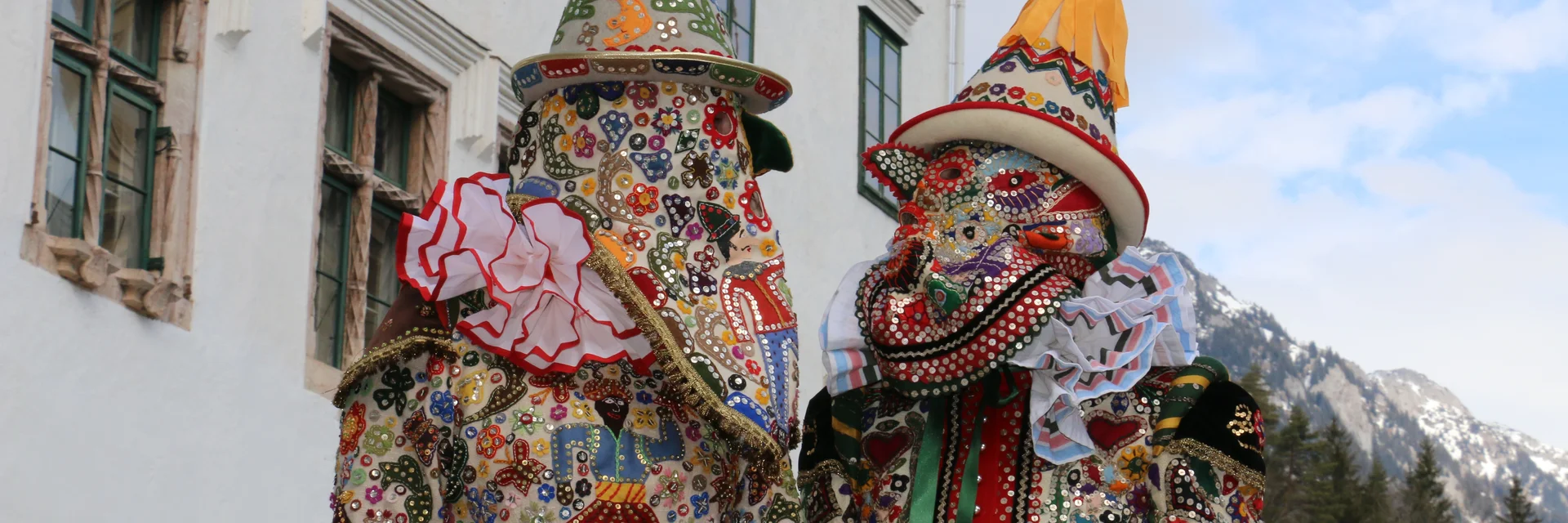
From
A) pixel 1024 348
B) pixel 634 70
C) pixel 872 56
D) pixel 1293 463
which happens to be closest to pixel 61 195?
pixel 634 70

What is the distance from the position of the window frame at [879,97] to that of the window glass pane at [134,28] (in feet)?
19.7

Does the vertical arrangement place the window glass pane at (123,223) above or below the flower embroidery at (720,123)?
above

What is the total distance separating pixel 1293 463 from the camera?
1545 inches

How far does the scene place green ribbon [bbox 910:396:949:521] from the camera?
5.61 meters

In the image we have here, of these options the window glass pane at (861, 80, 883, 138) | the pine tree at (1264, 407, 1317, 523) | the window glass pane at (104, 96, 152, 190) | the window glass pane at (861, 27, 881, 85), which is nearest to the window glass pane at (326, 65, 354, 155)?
the window glass pane at (104, 96, 152, 190)

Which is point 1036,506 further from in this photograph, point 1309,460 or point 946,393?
point 1309,460

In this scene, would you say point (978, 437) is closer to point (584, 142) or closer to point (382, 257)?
point (584, 142)

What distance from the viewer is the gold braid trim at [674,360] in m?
5.04

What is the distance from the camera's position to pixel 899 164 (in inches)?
236

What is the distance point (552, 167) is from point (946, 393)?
1.18m

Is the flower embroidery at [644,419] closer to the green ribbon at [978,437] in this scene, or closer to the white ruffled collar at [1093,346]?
the white ruffled collar at [1093,346]

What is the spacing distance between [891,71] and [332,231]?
231 inches

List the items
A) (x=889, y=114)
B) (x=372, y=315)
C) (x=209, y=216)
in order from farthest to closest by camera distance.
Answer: (x=889, y=114), (x=372, y=315), (x=209, y=216)

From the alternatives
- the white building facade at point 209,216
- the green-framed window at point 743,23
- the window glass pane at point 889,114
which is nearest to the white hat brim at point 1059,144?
the white building facade at point 209,216
